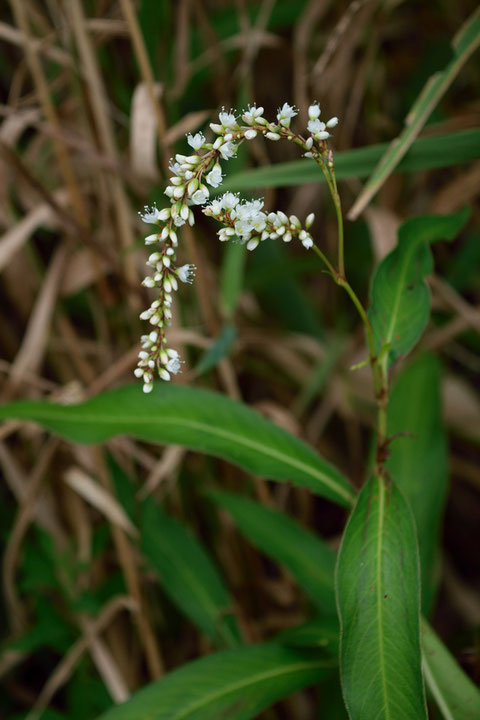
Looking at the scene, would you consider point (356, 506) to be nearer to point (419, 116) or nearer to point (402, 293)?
point (402, 293)

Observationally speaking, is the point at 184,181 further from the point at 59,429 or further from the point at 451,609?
the point at 451,609

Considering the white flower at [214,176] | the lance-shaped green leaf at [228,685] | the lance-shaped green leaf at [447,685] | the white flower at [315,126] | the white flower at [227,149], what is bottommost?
the lance-shaped green leaf at [447,685]

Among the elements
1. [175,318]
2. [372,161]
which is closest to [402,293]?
[372,161]

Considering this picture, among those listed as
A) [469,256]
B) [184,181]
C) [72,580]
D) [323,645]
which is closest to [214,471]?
[72,580]

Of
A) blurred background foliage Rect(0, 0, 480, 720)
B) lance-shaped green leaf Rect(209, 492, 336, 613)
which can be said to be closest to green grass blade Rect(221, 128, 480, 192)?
blurred background foliage Rect(0, 0, 480, 720)

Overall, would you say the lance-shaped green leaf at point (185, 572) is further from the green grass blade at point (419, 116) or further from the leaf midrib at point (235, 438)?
the green grass blade at point (419, 116)

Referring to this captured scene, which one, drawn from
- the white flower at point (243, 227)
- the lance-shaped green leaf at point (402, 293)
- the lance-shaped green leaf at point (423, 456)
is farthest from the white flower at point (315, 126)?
the lance-shaped green leaf at point (423, 456)

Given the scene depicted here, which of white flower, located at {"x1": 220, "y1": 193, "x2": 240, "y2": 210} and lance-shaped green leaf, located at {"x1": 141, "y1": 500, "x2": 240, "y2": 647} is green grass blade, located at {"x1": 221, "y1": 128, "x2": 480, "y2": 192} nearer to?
white flower, located at {"x1": 220, "y1": 193, "x2": 240, "y2": 210}
